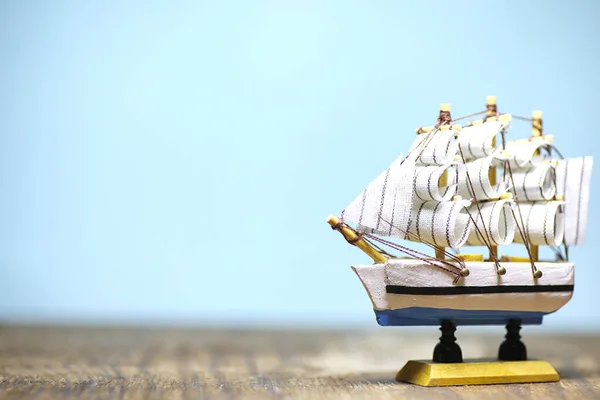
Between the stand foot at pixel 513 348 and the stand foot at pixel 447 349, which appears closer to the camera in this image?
the stand foot at pixel 447 349

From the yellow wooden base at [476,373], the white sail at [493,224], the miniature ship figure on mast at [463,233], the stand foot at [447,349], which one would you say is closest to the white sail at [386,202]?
the miniature ship figure on mast at [463,233]

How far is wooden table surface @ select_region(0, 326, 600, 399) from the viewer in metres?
4.02

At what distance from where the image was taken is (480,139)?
4.40m

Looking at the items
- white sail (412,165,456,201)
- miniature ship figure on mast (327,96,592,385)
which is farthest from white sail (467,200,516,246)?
white sail (412,165,456,201)

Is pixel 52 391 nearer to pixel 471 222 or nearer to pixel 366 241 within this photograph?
pixel 366 241

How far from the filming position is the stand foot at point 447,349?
429cm

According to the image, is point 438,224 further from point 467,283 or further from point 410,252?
point 467,283

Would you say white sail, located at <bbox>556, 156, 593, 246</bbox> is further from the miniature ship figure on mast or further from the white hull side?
the white hull side

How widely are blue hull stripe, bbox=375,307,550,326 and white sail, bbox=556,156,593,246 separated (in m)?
0.44

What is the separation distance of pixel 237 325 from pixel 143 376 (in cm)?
272

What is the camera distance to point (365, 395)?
3.92m

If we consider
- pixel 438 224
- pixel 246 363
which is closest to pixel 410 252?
pixel 438 224

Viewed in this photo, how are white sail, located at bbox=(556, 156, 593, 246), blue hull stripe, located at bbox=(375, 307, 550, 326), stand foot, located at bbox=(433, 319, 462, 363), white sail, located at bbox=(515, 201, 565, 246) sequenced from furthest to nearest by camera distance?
white sail, located at bbox=(556, 156, 593, 246), white sail, located at bbox=(515, 201, 565, 246), stand foot, located at bbox=(433, 319, 462, 363), blue hull stripe, located at bbox=(375, 307, 550, 326)

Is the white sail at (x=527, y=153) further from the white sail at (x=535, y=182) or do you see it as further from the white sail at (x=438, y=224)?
the white sail at (x=438, y=224)
